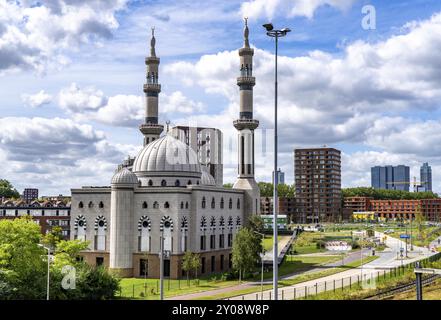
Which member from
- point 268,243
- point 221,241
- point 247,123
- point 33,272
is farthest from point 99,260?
point 268,243

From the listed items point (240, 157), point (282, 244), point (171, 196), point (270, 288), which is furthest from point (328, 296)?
point (282, 244)

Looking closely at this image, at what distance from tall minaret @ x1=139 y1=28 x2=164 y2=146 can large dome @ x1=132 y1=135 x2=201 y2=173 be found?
1684 centimetres

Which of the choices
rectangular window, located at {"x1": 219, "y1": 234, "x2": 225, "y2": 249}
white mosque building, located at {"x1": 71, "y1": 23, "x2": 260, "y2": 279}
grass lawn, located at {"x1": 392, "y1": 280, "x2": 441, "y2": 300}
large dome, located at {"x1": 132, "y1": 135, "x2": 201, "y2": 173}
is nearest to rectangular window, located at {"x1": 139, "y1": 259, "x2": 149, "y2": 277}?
white mosque building, located at {"x1": 71, "y1": 23, "x2": 260, "y2": 279}

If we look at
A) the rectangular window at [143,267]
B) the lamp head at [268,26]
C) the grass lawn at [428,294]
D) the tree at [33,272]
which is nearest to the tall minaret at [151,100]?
the rectangular window at [143,267]

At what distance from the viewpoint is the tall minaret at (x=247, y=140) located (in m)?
106

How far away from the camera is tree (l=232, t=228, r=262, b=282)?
80438 mm

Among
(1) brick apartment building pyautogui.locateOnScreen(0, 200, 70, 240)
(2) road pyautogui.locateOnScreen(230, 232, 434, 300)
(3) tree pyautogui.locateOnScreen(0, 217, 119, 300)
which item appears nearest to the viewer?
(3) tree pyautogui.locateOnScreen(0, 217, 119, 300)

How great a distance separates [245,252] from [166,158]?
22.6 meters

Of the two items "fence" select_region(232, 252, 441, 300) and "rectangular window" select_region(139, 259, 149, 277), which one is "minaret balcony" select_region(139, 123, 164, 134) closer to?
"rectangular window" select_region(139, 259, 149, 277)

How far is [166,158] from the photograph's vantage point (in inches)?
3720

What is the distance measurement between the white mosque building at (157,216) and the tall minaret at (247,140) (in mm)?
3499

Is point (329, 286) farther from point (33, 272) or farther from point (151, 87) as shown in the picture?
point (151, 87)

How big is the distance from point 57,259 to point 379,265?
5529cm
